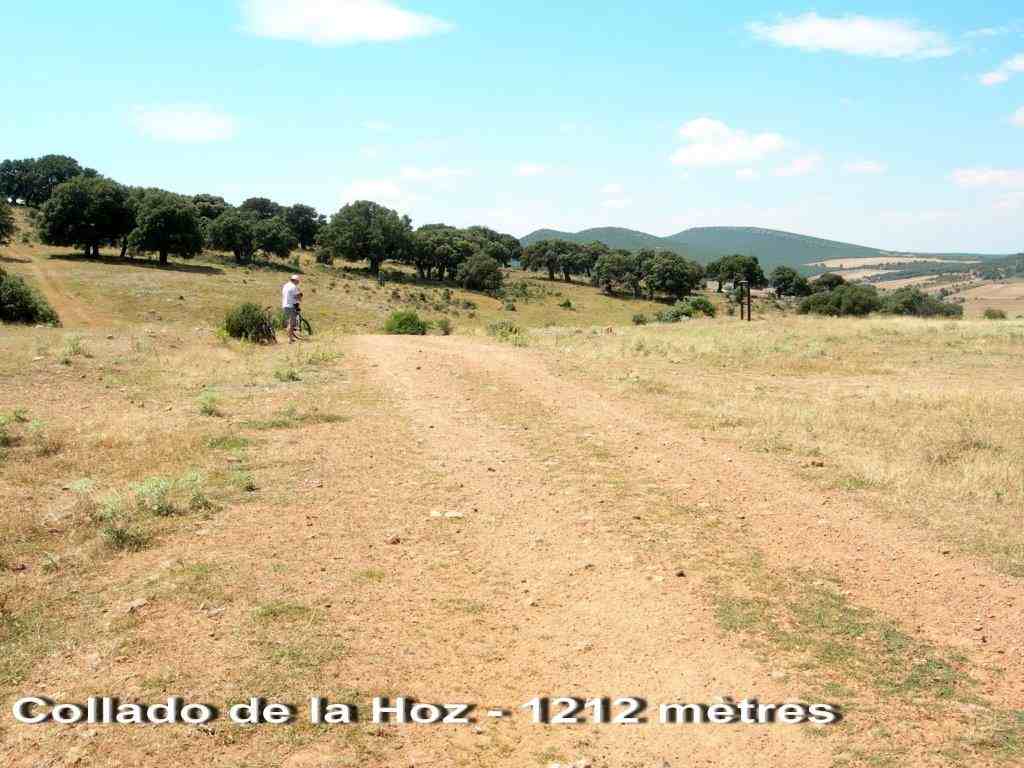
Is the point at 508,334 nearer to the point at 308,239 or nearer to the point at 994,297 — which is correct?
the point at 308,239

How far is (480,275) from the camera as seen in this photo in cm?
8888

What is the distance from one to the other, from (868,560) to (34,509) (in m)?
7.91

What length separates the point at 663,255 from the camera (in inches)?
4181

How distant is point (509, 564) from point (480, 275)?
3290 inches

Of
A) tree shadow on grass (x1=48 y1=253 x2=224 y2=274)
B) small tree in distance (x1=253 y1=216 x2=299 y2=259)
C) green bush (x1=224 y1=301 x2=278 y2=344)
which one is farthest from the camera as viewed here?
small tree in distance (x1=253 y1=216 x2=299 y2=259)

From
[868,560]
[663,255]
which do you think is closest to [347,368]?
[868,560]

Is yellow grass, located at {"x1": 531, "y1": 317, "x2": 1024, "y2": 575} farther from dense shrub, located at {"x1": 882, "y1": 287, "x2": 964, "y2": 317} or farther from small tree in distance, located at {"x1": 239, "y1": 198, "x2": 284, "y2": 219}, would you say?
small tree in distance, located at {"x1": 239, "y1": 198, "x2": 284, "y2": 219}

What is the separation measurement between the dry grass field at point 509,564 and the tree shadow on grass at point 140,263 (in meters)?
53.8

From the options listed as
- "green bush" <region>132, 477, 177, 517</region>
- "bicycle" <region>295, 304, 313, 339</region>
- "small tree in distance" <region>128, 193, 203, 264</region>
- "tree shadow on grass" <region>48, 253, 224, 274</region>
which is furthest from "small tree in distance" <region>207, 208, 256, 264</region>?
"green bush" <region>132, 477, 177, 517</region>

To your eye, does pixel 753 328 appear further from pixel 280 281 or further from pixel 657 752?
pixel 280 281

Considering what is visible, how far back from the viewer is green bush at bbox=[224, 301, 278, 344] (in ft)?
73.5

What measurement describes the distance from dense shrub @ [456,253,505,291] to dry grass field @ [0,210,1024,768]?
7462cm

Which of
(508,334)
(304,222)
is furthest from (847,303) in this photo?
(304,222)

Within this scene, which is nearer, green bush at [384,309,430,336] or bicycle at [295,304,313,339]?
bicycle at [295,304,313,339]
